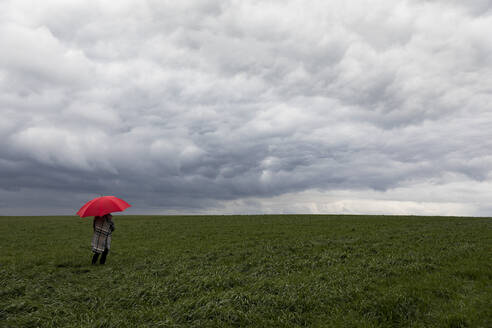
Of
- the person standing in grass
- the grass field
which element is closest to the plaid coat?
the person standing in grass

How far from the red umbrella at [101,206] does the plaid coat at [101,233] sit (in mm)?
1291

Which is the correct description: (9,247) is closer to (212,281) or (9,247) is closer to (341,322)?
(212,281)

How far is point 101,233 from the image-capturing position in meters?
16.5

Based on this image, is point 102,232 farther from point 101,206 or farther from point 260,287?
point 260,287

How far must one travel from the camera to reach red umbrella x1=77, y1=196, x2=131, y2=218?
1491cm

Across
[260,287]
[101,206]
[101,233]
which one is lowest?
[260,287]

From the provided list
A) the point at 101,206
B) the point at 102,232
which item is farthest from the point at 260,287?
the point at 102,232

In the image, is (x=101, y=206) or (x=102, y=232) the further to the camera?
(x=102, y=232)

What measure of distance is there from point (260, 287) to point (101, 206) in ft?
28.9

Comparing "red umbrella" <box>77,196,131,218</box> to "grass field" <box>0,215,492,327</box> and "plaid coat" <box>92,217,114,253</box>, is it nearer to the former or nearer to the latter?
"plaid coat" <box>92,217,114,253</box>

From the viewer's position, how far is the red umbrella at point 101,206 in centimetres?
1491

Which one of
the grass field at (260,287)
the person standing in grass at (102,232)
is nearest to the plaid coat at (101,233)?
the person standing in grass at (102,232)

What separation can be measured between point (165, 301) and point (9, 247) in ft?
67.8

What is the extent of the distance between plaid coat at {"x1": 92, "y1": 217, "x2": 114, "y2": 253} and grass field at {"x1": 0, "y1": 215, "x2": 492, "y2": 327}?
47.9 inches
